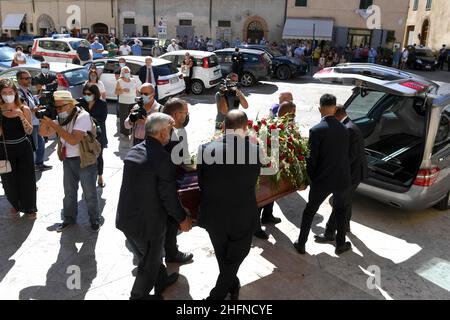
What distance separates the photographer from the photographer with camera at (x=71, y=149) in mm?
4777

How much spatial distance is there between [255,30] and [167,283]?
27116mm

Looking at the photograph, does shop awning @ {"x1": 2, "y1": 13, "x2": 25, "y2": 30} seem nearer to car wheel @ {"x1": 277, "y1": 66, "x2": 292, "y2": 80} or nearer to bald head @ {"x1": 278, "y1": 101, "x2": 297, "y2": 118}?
car wheel @ {"x1": 277, "y1": 66, "x2": 292, "y2": 80}

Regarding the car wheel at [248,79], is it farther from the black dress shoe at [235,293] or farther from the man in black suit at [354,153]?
the black dress shoe at [235,293]

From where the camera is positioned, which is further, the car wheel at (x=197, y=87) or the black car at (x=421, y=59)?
the black car at (x=421, y=59)

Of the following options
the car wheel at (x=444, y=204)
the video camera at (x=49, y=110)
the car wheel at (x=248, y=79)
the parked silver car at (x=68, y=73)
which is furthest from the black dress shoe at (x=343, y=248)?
the car wheel at (x=248, y=79)

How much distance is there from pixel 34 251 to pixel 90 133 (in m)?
1.48

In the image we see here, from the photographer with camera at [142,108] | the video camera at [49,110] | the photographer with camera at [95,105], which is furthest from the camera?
the photographer with camera at [95,105]

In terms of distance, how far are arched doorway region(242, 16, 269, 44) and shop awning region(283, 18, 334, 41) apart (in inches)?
63.5

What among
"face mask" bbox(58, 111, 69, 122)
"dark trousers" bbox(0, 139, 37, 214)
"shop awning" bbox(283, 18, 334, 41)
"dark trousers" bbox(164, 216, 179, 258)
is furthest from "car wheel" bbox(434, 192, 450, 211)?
"shop awning" bbox(283, 18, 334, 41)

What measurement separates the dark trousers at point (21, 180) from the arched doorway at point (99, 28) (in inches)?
1115

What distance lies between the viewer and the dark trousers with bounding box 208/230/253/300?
137 inches

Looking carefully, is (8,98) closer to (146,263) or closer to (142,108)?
(142,108)

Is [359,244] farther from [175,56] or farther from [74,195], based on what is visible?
[175,56]

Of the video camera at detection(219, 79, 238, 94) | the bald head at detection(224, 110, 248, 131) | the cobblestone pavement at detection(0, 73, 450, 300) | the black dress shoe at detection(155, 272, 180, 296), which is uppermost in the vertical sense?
the bald head at detection(224, 110, 248, 131)
